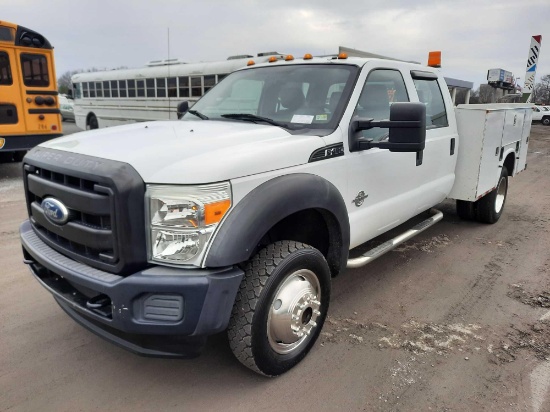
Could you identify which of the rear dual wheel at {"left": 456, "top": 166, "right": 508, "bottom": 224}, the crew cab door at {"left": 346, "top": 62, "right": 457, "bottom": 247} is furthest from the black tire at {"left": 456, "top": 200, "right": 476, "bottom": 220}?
the crew cab door at {"left": 346, "top": 62, "right": 457, "bottom": 247}

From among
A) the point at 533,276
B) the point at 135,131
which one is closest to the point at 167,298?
the point at 135,131

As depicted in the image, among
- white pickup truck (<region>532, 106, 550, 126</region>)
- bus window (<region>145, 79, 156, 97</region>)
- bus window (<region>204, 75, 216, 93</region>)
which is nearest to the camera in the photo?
bus window (<region>204, 75, 216, 93</region>)

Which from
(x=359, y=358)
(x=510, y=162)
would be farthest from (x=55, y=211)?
(x=510, y=162)

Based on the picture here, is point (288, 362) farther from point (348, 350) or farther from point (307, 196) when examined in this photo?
point (307, 196)

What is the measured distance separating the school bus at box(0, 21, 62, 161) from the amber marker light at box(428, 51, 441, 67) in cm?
679

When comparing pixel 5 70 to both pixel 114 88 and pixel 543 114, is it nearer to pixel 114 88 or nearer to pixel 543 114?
pixel 114 88

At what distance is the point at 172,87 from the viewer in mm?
14078

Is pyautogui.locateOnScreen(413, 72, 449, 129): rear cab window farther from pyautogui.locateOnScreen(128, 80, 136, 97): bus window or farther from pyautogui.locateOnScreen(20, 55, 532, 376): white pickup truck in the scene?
pyautogui.locateOnScreen(128, 80, 136, 97): bus window

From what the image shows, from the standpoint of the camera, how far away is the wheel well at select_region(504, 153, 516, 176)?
242 inches

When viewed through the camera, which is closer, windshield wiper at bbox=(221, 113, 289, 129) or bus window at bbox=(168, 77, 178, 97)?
windshield wiper at bbox=(221, 113, 289, 129)

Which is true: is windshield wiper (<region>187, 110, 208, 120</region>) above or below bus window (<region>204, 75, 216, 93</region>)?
below

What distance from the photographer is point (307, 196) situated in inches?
105

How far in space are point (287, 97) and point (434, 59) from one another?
8.65 feet

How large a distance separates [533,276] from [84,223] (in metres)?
4.16
